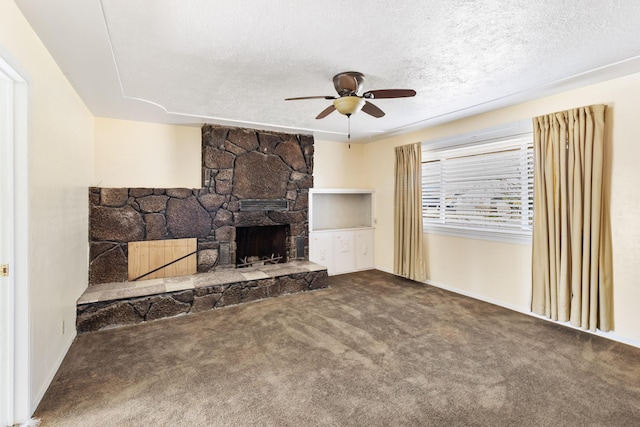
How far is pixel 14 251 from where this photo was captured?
182cm

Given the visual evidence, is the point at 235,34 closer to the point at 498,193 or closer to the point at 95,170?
the point at 95,170

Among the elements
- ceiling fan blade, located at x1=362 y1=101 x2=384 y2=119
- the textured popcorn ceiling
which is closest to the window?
the textured popcorn ceiling

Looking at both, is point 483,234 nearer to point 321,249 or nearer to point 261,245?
point 321,249

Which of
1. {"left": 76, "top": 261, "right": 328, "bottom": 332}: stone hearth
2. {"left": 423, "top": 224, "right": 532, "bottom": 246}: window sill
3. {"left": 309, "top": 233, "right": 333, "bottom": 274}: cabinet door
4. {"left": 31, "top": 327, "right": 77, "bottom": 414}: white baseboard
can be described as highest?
{"left": 423, "top": 224, "right": 532, "bottom": 246}: window sill

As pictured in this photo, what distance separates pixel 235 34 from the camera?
6.89ft

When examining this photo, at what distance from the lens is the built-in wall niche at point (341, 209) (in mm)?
5777

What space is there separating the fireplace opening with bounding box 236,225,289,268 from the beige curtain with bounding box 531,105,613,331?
11.6 feet

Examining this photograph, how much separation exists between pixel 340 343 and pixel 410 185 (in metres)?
2.90

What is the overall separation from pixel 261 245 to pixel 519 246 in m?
3.67

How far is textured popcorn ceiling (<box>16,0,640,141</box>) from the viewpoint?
1848 millimetres

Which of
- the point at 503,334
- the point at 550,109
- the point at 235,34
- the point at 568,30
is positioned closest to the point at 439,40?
the point at 568,30

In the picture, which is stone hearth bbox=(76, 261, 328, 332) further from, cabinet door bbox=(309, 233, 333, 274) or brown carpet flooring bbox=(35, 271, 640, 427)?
cabinet door bbox=(309, 233, 333, 274)

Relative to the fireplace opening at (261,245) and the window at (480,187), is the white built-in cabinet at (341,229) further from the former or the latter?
the window at (480,187)

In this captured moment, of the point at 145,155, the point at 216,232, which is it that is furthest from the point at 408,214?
the point at 145,155
